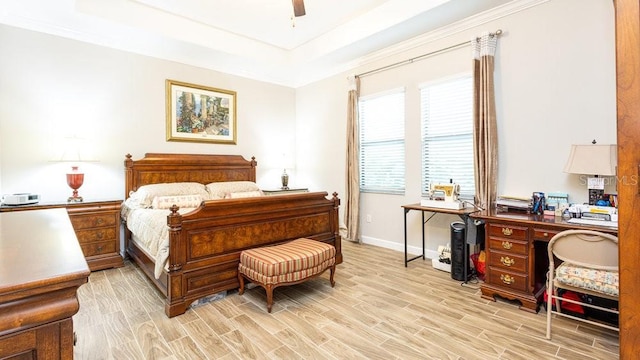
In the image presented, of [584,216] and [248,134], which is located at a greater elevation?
[248,134]

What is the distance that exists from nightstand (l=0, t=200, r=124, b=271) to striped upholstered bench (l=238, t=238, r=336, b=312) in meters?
1.94

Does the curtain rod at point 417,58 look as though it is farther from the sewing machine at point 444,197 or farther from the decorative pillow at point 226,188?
the decorative pillow at point 226,188

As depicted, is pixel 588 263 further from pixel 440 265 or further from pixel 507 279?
pixel 440 265

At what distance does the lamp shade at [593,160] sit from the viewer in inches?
94.1

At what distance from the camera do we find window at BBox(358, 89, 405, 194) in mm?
4281

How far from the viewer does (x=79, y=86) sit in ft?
12.3

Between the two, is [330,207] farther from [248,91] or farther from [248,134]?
[248,91]

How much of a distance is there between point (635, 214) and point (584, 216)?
1498 mm

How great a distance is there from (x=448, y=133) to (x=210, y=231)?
2.96 meters

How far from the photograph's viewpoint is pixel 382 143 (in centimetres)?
450

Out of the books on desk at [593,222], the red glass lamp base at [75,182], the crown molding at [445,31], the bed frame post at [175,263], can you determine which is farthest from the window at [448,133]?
the red glass lamp base at [75,182]

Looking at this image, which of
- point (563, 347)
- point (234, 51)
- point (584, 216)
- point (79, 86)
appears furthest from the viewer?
point (234, 51)

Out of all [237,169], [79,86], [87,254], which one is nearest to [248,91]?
[237,169]

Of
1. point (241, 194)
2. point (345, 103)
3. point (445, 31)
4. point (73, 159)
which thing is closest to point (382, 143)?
point (345, 103)
